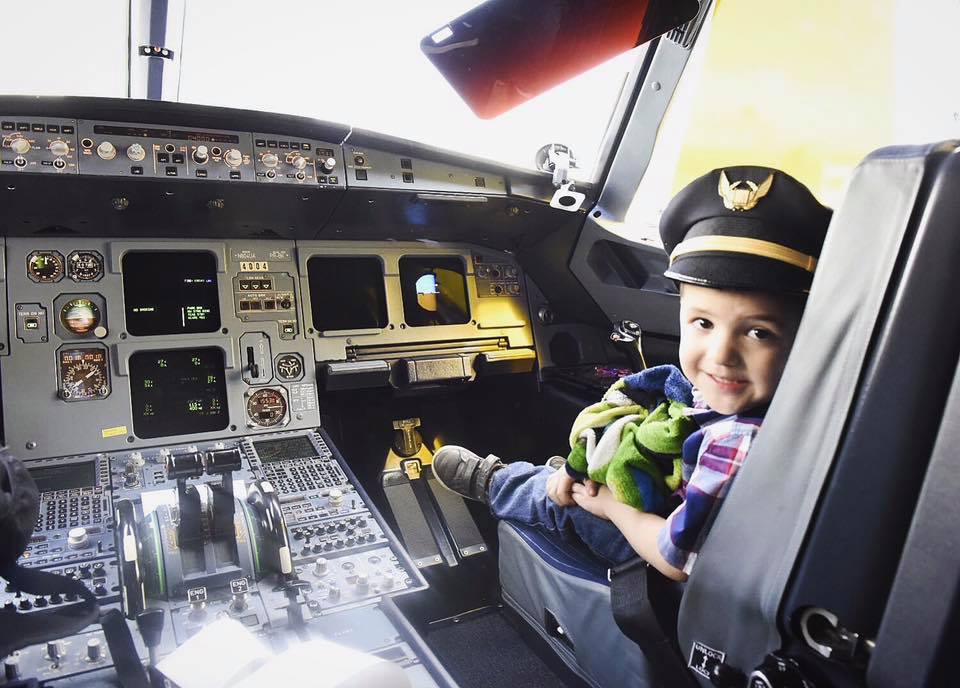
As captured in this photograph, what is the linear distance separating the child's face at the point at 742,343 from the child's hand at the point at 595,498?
14.8 inches

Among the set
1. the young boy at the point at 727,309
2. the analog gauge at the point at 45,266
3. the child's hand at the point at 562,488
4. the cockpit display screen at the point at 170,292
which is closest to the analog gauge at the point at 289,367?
the cockpit display screen at the point at 170,292

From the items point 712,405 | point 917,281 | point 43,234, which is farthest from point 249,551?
point 917,281

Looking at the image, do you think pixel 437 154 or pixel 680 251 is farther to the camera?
pixel 437 154

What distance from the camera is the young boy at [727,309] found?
1171mm

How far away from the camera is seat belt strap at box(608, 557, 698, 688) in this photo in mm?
1326

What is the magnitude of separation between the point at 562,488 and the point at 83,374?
5.84 feet

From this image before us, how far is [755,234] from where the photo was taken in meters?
1.19

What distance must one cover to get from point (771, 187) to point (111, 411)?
2260 millimetres

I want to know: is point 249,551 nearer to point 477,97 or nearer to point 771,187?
point 477,97

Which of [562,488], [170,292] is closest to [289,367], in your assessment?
[170,292]

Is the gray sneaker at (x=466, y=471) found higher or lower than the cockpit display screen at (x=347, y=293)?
lower

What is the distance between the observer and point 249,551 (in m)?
1.84

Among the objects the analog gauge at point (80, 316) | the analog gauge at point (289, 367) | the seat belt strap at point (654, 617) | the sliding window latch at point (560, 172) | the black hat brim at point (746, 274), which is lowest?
the seat belt strap at point (654, 617)

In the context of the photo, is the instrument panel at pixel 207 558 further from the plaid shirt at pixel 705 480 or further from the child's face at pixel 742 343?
the child's face at pixel 742 343
